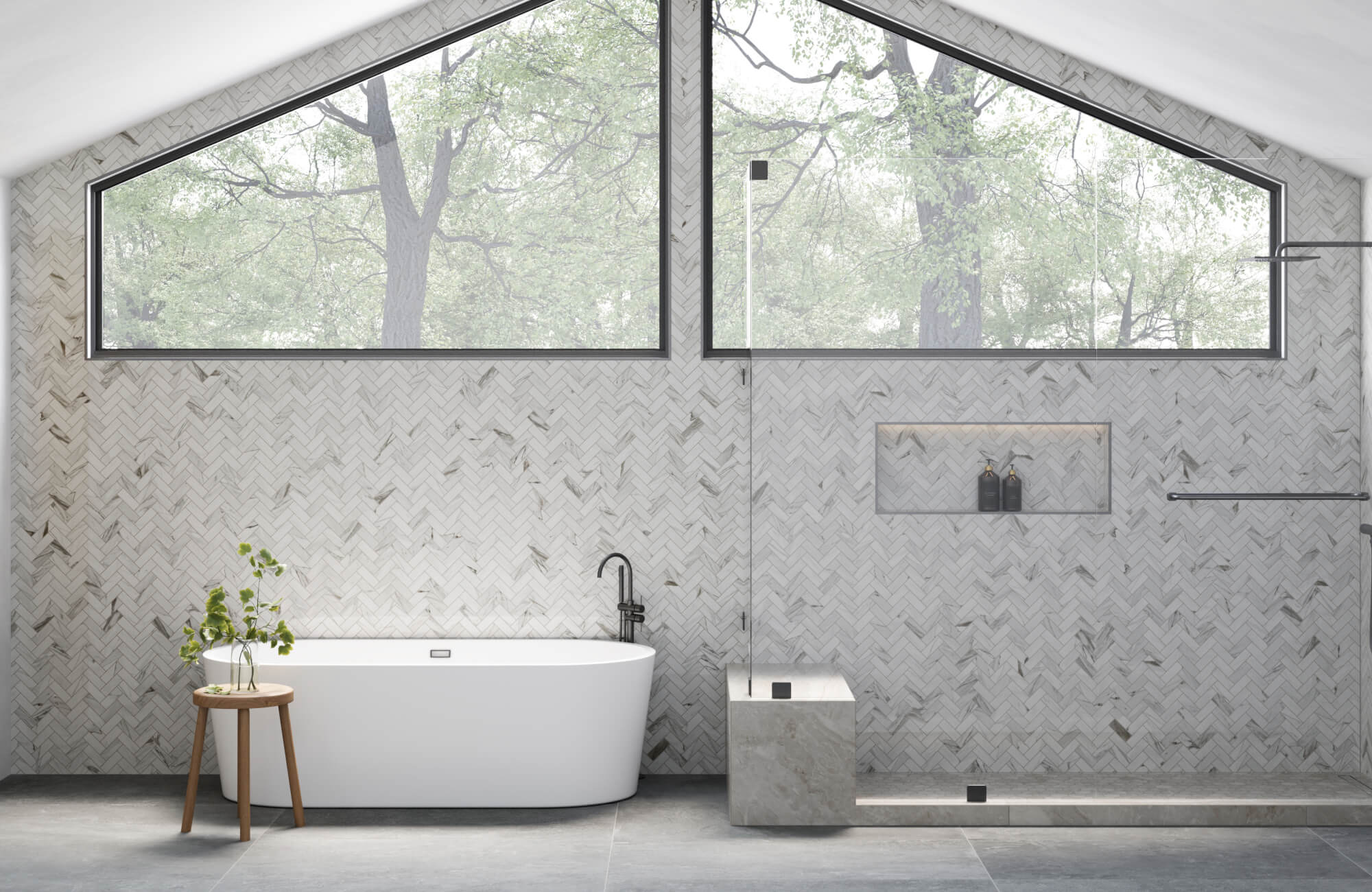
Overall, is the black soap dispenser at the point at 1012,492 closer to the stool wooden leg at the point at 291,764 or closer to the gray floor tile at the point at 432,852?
the gray floor tile at the point at 432,852

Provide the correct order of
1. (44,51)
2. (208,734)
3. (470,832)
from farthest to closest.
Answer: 1. (208,734)
2. (470,832)
3. (44,51)

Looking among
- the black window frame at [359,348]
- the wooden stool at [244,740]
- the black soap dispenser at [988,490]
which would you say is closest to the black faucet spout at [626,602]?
the black window frame at [359,348]

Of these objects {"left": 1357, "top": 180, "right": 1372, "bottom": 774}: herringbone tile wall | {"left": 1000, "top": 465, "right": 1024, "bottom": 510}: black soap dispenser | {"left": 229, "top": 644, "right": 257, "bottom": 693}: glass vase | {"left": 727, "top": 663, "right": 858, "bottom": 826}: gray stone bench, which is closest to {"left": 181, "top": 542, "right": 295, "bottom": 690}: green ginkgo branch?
{"left": 229, "top": 644, "right": 257, "bottom": 693}: glass vase

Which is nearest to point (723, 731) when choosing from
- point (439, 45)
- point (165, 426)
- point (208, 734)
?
point (208, 734)

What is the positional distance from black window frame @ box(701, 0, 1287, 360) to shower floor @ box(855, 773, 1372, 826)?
4.96 ft

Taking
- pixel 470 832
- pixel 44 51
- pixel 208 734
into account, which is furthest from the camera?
pixel 208 734

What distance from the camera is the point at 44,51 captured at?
407 cm

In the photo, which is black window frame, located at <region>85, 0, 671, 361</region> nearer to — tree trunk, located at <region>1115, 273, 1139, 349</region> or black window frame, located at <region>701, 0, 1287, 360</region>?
black window frame, located at <region>701, 0, 1287, 360</region>

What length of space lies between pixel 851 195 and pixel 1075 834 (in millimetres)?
2405

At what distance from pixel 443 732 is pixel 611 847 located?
32.6 inches

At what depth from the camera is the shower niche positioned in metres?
4.31

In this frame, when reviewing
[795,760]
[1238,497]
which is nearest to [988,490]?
[1238,497]

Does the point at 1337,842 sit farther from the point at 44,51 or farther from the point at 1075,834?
the point at 44,51

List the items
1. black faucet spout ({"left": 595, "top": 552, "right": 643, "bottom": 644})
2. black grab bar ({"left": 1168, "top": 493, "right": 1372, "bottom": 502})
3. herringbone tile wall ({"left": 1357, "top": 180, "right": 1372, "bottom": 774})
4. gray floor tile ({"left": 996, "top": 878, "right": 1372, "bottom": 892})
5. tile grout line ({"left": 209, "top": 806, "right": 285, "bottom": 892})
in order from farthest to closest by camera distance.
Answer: black faucet spout ({"left": 595, "top": 552, "right": 643, "bottom": 644})
black grab bar ({"left": 1168, "top": 493, "right": 1372, "bottom": 502})
herringbone tile wall ({"left": 1357, "top": 180, "right": 1372, "bottom": 774})
tile grout line ({"left": 209, "top": 806, "right": 285, "bottom": 892})
gray floor tile ({"left": 996, "top": 878, "right": 1372, "bottom": 892})
